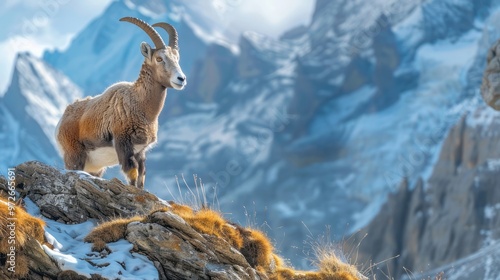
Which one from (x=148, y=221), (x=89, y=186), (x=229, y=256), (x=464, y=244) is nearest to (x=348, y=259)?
(x=229, y=256)

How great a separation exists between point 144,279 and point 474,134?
192060 mm

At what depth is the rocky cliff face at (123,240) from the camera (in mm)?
14000

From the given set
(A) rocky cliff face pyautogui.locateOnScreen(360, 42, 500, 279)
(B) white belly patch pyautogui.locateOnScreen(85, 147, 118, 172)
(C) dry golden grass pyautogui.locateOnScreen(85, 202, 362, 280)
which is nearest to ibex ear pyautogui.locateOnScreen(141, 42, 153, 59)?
(B) white belly patch pyautogui.locateOnScreen(85, 147, 118, 172)

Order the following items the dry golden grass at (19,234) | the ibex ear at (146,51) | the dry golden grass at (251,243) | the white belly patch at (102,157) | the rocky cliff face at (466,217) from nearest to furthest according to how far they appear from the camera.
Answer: the dry golden grass at (19,234) → the dry golden grass at (251,243) → the white belly patch at (102,157) → the ibex ear at (146,51) → the rocky cliff face at (466,217)

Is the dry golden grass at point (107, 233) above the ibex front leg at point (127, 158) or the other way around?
the other way around

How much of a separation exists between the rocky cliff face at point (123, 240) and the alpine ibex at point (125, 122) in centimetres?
231

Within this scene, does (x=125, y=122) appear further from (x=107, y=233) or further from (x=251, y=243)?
(x=251, y=243)

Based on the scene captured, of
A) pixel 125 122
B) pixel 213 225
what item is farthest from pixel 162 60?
pixel 213 225

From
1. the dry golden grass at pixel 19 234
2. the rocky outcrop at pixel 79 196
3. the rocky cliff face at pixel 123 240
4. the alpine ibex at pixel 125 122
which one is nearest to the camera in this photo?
the dry golden grass at pixel 19 234

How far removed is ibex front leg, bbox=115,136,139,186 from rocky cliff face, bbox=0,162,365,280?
72.8 inches

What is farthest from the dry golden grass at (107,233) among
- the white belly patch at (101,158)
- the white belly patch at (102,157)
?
the white belly patch at (101,158)

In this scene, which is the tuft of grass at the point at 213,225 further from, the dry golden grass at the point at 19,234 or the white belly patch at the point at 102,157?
the white belly patch at the point at 102,157

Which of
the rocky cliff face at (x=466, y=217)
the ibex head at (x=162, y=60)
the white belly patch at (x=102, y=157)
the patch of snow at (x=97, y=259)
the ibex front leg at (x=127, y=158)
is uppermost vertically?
the rocky cliff face at (x=466, y=217)

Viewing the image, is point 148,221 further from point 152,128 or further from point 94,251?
point 152,128
